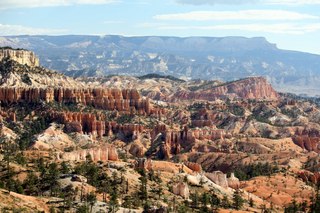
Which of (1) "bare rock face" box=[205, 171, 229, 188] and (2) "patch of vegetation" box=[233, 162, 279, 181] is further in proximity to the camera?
(2) "patch of vegetation" box=[233, 162, 279, 181]

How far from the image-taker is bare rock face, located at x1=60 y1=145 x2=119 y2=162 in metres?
141

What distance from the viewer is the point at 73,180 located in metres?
113

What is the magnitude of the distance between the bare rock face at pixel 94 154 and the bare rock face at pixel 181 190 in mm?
26862

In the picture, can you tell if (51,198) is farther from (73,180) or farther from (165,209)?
(165,209)

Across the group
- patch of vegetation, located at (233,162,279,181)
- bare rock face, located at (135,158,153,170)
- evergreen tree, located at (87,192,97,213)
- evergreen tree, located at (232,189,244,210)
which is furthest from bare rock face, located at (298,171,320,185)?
evergreen tree, located at (87,192,97,213)

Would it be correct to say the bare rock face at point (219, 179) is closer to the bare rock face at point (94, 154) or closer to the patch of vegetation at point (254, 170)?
the bare rock face at point (94, 154)

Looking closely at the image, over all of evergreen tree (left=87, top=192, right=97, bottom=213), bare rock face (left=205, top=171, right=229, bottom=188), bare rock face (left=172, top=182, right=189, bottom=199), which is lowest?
bare rock face (left=205, top=171, right=229, bottom=188)

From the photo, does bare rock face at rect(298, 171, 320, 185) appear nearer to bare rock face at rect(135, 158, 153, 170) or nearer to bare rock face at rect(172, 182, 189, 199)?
bare rock face at rect(135, 158, 153, 170)

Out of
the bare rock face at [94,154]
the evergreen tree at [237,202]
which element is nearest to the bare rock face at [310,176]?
the evergreen tree at [237,202]

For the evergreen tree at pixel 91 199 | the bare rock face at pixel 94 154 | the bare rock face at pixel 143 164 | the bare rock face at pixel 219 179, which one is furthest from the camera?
the bare rock face at pixel 219 179

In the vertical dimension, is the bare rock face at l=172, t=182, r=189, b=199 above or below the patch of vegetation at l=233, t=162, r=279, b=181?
above

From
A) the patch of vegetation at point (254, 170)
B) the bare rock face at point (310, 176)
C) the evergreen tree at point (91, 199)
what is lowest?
the patch of vegetation at point (254, 170)

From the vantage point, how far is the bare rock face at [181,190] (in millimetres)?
123875

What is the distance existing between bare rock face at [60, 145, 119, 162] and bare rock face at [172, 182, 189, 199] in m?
Answer: 26.9
